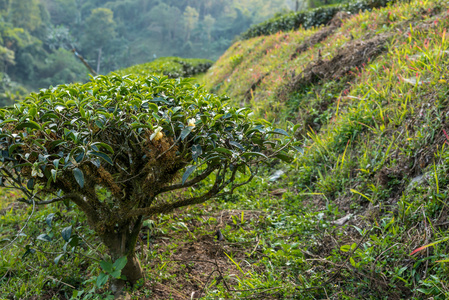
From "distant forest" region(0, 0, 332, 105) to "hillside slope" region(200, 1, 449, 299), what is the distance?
32.7m

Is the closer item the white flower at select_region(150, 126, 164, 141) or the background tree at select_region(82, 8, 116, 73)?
the white flower at select_region(150, 126, 164, 141)

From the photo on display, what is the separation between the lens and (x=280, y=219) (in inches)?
93.0

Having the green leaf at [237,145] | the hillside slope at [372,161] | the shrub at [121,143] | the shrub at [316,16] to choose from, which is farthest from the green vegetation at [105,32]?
the green leaf at [237,145]

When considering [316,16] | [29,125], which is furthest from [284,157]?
[316,16]

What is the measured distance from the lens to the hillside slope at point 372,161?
5.43ft

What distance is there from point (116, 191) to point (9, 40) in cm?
3678

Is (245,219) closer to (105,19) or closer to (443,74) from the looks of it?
(443,74)

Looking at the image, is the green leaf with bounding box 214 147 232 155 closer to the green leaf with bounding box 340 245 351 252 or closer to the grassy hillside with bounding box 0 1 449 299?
the grassy hillside with bounding box 0 1 449 299

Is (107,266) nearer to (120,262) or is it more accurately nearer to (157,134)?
(120,262)

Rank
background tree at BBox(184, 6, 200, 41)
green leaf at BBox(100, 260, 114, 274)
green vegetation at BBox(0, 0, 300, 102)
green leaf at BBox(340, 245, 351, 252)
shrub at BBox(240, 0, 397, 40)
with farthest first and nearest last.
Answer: background tree at BBox(184, 6, 200, 41) < green vegetation at BBox(0, 0, 300, 102) < shrub at BBox(240, 0, 397, 40) < green leaf at BBox(340, 245, 351, 252) < green leaf at BBox(100, 260, 114, 274)

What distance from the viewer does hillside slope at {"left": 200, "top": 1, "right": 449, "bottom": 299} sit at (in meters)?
1.66

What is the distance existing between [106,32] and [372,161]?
43157 mm

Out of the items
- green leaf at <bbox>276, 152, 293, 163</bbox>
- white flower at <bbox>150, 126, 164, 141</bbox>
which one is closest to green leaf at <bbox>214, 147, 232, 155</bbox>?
white flower at <bbox>150, 126, 164, 141</bbox>

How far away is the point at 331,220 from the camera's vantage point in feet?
7.36
